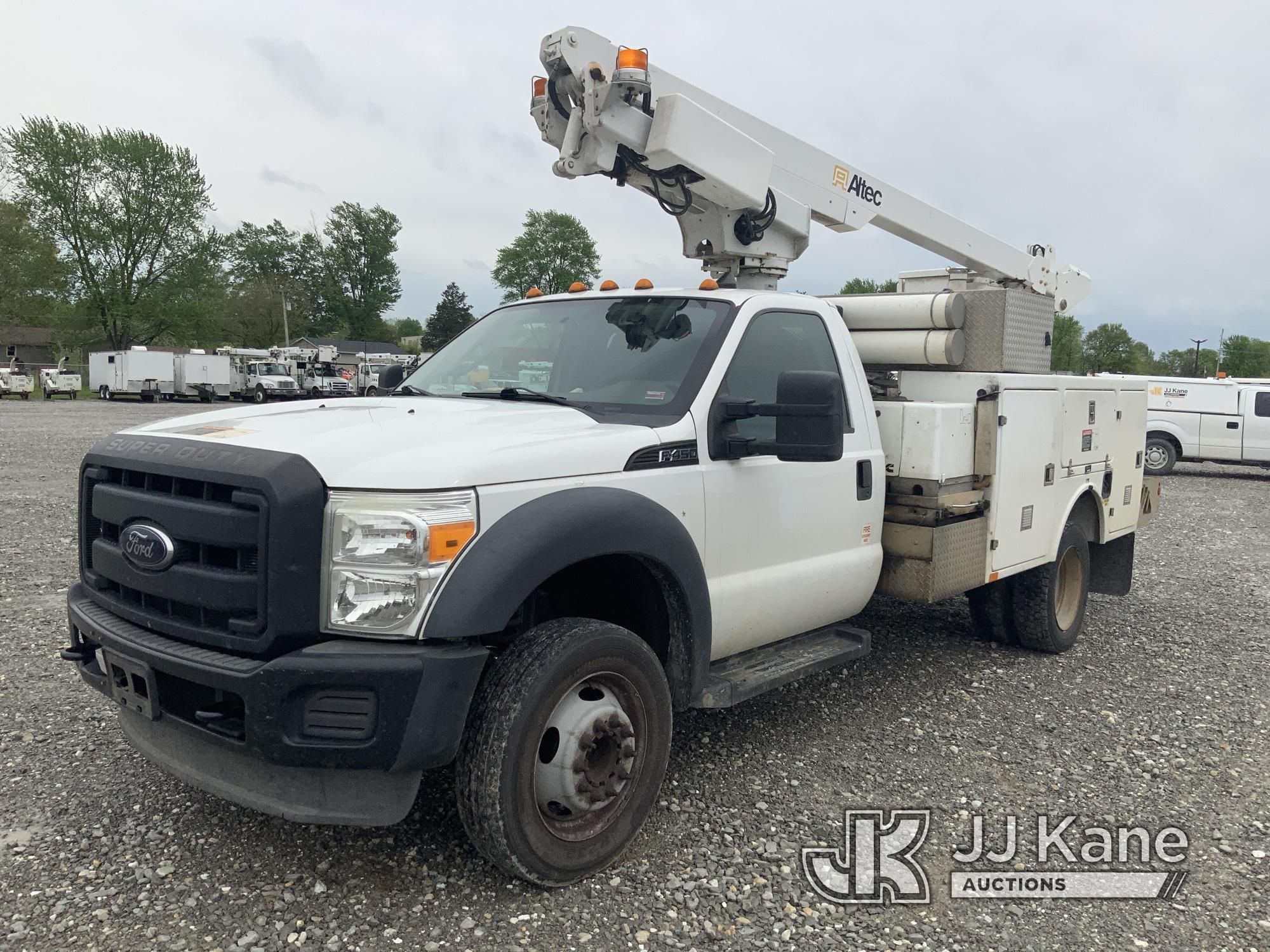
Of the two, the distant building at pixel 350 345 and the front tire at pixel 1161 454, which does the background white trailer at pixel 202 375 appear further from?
the front tire at pixel 1161 454

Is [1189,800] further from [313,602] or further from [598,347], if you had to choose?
[313,602]

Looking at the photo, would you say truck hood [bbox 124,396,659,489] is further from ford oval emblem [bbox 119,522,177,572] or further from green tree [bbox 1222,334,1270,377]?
green tree [bbox 1222,334,1270,377]

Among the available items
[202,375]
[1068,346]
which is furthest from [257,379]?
[1068,346]

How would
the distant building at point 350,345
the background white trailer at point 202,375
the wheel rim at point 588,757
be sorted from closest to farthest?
1. the wheel rim at point 588,757
2. the background white trailer at point 202,375
3. the distant building at point 350,345

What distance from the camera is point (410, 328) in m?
131

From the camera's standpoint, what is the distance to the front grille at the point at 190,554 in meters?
2.85

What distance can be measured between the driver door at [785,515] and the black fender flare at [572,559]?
8.9 inches

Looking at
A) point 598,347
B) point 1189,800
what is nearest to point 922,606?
point 1189,800

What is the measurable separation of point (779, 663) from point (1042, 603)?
2521mm

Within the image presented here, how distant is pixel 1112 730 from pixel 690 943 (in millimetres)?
2891

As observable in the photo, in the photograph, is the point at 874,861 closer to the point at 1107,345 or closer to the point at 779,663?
the point at 779,663

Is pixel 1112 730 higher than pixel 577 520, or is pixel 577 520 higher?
pixel 577 520

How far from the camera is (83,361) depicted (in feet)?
184

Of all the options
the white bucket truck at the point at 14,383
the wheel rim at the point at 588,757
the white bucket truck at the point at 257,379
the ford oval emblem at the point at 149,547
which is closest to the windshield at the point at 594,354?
the wheel rim at the point at 588,757
